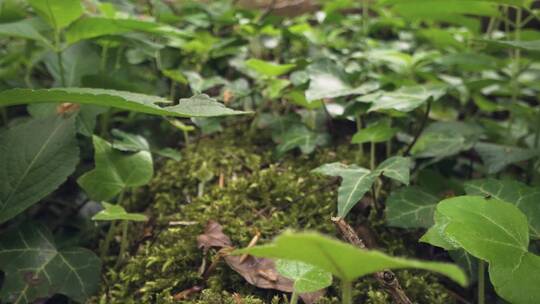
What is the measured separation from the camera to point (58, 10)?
131 centimetres

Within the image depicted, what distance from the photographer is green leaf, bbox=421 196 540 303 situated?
2.85ft

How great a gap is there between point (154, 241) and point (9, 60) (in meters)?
0.91

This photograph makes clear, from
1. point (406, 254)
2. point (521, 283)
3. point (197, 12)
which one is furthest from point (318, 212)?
point (197, 12)

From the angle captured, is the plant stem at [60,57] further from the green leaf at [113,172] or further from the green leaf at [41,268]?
the green leaf at [41,268]

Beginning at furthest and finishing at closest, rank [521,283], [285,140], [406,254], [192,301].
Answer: [285,140] → [406,254] → [192,301] → [521,283]

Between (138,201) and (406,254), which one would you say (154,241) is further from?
(406,254)

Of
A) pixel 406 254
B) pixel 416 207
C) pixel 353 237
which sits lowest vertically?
pixel 406 254

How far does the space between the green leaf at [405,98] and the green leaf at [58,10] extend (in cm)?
88

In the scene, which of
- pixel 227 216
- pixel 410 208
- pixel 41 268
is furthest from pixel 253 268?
pixel 41 268

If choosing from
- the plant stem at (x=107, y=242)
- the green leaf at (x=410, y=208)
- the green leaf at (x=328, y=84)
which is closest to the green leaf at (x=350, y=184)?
the green leaf at (x=410, y=208)

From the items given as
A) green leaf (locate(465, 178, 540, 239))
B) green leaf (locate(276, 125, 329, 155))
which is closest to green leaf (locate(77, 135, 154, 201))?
green leaf (locate(276, 125, 329, 155))

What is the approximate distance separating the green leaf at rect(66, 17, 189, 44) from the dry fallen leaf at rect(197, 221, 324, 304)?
2.10ft

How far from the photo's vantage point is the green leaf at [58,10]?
1.29 m

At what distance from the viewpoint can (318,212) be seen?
4.17 ft
